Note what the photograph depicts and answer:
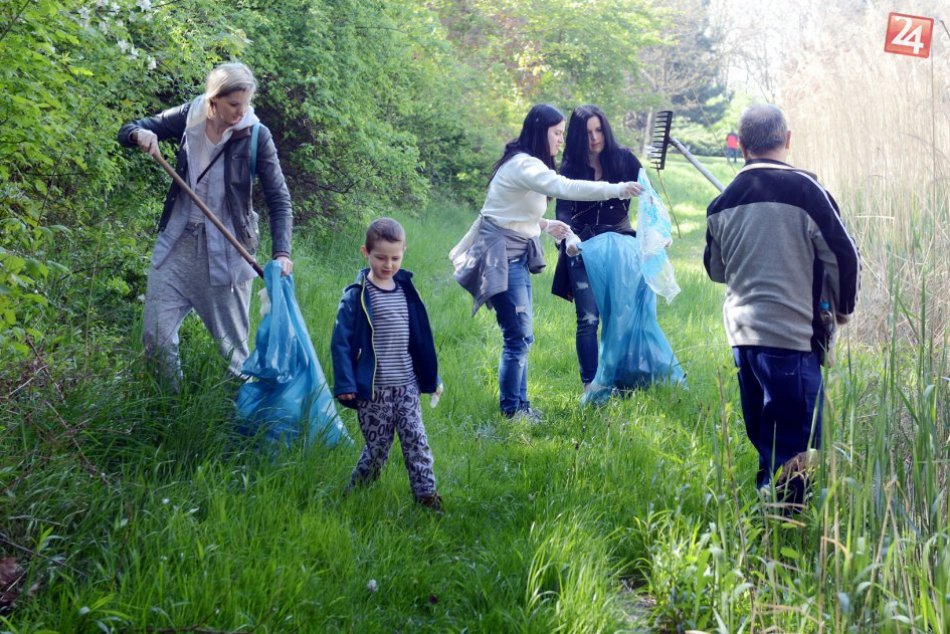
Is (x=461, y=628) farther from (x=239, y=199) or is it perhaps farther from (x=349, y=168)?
(x=349, y=168)

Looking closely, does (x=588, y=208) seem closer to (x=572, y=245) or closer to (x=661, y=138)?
(x=572, y=245)

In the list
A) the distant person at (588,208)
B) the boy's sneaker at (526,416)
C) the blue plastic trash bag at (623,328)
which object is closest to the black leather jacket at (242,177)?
the boy's sneaker at (526,416)

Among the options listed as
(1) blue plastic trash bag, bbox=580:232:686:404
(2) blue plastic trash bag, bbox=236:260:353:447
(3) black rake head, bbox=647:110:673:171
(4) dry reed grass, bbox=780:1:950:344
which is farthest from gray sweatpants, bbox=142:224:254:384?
(4) dry reed grass, bbox=780:1:950:344

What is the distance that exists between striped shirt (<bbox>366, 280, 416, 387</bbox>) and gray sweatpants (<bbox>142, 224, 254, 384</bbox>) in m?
1.05

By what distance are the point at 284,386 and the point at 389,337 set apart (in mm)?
802

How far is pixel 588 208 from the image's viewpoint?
21.2ft

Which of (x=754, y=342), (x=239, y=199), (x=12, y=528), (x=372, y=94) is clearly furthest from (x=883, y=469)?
(x=372, y=94)

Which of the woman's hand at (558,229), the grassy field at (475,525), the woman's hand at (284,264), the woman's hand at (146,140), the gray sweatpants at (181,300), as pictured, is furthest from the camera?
the woman's hand at (558,229)

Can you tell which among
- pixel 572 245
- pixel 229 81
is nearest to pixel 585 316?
pixel 572 245

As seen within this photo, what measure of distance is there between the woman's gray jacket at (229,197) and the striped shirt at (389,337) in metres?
0.95

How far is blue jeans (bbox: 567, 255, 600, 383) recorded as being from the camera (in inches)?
246

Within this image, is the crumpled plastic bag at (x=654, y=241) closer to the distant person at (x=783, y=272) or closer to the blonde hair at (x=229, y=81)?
the distant person at (x=783, y=272)

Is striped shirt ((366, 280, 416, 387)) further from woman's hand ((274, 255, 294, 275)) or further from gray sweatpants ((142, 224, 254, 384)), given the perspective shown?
gray sweatpants ((142, 224, 254, 384))

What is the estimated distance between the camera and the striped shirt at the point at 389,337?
13.9 ft
